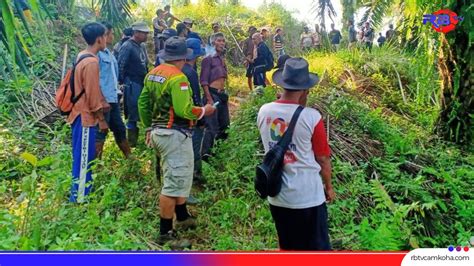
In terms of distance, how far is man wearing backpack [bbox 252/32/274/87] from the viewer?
764 cm

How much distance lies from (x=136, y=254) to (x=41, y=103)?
14.7 ft

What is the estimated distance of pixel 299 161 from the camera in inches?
95.5

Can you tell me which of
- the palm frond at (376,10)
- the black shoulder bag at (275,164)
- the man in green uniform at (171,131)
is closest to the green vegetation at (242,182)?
the man in green uniform at (171,131)

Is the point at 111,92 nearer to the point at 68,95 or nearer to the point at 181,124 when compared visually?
the point at 68,95

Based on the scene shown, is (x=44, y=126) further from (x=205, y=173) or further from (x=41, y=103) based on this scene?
(x=205, y=173)

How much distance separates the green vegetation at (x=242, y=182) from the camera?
9.56ft

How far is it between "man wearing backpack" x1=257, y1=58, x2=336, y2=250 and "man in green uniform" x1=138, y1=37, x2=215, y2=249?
82 cm

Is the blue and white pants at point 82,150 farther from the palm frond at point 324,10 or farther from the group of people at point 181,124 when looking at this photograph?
the palm frond at point 324,10

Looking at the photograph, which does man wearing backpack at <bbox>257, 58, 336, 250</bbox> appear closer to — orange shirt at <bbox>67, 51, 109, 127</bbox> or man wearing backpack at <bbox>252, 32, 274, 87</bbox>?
orange shirt at <bbox>67, 51, 109, 127</bbox>

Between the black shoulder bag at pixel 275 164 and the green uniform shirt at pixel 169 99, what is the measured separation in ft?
2.88

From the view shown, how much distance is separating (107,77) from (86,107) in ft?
2.35

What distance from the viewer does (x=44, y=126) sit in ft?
18.0

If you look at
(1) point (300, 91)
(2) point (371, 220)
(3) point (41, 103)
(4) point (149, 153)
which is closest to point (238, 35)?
(3) point (41, 103)

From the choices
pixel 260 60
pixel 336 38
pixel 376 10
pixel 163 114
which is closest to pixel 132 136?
pixel 163 114
